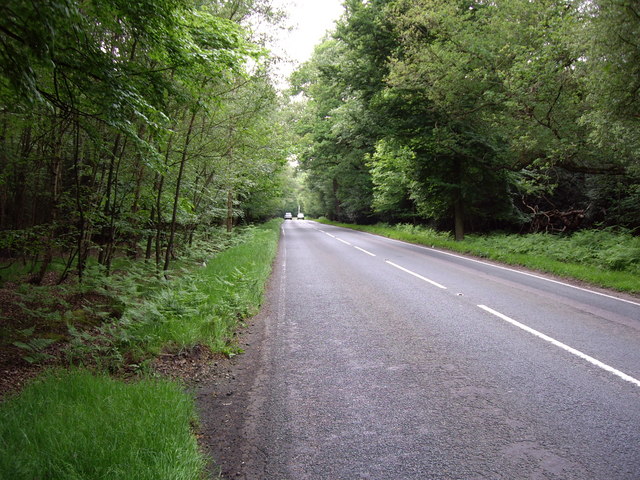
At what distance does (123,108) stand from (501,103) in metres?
13.8

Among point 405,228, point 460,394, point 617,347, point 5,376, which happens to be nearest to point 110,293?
point 5,376

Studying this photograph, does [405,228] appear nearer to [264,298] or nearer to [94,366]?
[264,298]

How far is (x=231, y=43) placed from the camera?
5008 millimetres

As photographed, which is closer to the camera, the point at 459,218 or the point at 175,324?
the point at 175,324

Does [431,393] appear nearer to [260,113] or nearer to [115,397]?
[115,397]

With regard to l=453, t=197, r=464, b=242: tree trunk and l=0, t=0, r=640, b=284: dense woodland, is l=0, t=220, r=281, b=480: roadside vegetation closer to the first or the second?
l=0, t=0, r=640, b=284: dense woodland

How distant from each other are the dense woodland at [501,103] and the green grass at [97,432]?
9728 millimetres

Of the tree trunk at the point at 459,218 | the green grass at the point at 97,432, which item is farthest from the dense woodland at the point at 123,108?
the tree trunk at the point at 459,218

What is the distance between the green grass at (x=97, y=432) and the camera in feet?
7.32

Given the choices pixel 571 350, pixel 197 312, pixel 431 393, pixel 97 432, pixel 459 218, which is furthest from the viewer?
pixel 459 218

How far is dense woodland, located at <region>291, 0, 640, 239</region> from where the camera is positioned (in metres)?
9.05

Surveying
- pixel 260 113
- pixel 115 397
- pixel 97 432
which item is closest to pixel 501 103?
pixel 260 113

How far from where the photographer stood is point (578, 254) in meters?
12.0

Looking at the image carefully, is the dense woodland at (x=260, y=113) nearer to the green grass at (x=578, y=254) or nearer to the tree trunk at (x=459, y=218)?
the tree trunk at (x=459, y=218)
